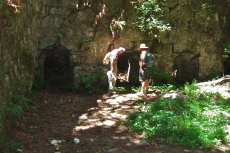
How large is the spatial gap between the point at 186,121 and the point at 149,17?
5.08 meters

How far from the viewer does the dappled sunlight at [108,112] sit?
506 cm

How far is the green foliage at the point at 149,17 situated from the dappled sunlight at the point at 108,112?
9.04 feet

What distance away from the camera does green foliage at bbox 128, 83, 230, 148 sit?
402 cm

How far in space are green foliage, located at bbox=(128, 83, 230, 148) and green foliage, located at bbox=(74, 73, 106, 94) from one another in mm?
2463

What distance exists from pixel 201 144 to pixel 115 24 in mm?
5427

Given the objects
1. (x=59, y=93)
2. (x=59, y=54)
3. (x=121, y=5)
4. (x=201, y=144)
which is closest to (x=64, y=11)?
(x=59, y=54)

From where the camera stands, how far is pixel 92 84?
8.17 meters

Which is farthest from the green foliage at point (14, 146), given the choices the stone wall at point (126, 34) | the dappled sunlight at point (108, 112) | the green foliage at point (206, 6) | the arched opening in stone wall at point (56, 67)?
the green foliage at point (206, 6)

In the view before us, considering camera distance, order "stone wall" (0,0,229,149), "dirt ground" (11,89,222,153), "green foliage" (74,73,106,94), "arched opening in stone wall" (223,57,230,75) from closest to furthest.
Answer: "dirt ground" (11,89,222,153) → "green foliage" (74,73,106,94) → "stone wall" (0,0,229,149) → "arched opening in stone wall" (223,57,230,75)

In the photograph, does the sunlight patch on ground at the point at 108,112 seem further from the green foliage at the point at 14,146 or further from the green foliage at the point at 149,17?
the green foliage at the point at 149,17

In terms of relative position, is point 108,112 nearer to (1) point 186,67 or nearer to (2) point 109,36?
(2) point 109,36

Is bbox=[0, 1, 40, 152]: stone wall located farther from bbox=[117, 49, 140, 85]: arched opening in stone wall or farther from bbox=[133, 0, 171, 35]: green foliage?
bbox=[133, 0, 171, 35]: green foliage

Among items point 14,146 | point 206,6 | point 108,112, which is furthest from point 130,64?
point 14,146

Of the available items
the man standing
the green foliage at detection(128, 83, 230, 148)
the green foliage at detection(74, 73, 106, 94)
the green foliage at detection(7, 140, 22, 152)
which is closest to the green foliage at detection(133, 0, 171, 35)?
the man standing
